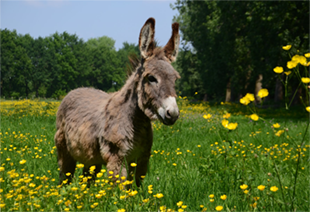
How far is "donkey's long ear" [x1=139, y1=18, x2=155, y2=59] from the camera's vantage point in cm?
249

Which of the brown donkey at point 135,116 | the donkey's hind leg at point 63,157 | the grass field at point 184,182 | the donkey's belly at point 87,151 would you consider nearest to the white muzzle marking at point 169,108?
the brown donkey at point 135,116

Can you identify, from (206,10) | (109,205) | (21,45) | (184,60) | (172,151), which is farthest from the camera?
(21,45)

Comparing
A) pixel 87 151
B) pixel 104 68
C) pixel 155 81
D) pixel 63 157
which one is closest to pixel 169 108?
pixel 155 81

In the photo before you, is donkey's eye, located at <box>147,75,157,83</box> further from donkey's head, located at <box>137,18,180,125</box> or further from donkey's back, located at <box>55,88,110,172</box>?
donkey's back, located at <box>55,88,110,172</box>

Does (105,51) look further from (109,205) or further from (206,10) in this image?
(109,205)

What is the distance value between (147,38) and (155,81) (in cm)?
50

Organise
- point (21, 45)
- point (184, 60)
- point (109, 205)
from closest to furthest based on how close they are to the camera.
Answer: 1. point (109, 205)
2. point (184, 60)
3. point (21, 45)

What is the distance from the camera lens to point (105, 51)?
226ft

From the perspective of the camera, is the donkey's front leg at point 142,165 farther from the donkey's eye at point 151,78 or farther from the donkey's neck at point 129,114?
the donkey's eye at point 151,78

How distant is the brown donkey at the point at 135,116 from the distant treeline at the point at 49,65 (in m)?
54.1

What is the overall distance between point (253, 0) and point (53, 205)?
52.0 ft

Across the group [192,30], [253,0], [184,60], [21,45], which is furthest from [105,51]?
[253,0]

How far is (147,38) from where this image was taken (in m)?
2.56


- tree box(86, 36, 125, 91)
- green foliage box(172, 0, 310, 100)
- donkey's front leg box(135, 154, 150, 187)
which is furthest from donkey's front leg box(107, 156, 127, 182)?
tree box(86, 36, 125, 91)
